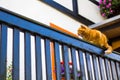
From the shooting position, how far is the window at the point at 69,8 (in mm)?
5871

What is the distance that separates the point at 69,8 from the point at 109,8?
4.58ft

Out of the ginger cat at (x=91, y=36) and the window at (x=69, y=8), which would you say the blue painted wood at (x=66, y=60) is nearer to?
the ginger cat at (x=91, y=36)

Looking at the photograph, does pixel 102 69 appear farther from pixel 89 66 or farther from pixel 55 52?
pixel 55 52

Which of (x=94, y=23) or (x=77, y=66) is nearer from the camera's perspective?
(x=77, y=66)

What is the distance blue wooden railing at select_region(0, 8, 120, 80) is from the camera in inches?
73.3

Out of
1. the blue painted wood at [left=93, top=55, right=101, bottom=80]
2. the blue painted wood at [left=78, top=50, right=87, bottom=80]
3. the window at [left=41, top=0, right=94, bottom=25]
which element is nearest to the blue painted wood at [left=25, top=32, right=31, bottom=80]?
the blue painted wood at [left=78, top=50, right=87, bottom=80]

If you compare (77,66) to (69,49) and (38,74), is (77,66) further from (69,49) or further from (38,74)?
(38,74)

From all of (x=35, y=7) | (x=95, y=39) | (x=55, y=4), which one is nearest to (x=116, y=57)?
(x=95, y=39)

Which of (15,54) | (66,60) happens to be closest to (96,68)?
(66,60)

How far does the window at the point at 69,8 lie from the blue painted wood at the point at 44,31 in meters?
3.08

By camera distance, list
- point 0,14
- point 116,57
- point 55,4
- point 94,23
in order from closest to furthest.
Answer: point 0,14
point 116,57
point 55,4
point 94,23

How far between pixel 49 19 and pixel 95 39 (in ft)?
8.10

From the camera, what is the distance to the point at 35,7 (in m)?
5.32

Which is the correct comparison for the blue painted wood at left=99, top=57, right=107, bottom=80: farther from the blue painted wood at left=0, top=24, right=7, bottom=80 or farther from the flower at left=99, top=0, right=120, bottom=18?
the flower at left=99, top=0, right=120, bottom=18
